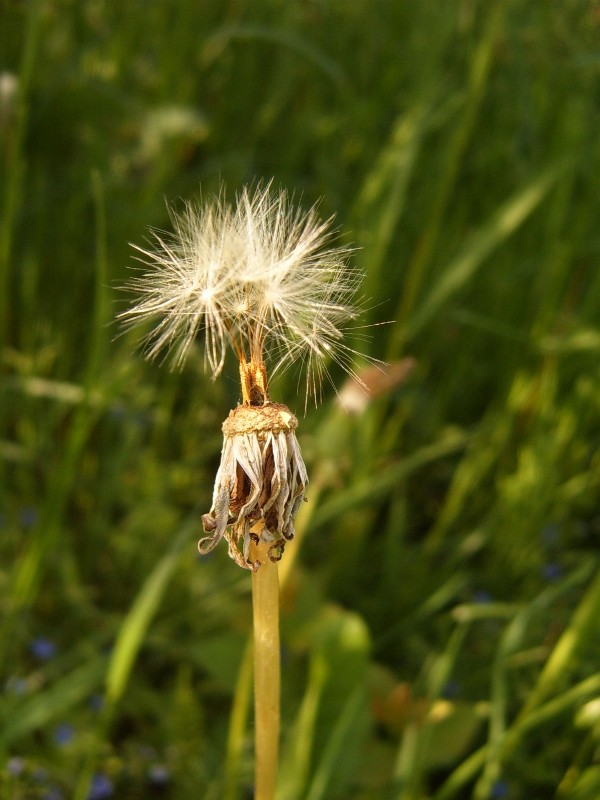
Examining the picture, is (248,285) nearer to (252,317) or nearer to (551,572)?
(252,317)

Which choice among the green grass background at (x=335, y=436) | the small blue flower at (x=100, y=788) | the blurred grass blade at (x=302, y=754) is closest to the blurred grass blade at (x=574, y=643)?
the green grass background at (x=335, y=436)

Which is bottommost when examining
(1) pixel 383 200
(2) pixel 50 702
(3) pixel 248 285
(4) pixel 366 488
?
(2) pixel 50 702

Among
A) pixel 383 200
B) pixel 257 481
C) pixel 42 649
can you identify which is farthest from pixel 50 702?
pixel 383 200

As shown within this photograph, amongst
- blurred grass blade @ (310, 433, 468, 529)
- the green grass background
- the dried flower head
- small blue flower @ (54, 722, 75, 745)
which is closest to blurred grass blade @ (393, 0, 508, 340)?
the green grass background

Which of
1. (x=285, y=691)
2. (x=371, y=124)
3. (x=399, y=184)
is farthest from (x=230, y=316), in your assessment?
(x=371, y=124)

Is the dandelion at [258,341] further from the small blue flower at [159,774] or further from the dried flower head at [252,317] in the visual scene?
the small blue flower at [159,774]

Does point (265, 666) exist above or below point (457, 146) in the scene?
below

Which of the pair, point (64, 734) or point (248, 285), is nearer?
point (248, 285)
